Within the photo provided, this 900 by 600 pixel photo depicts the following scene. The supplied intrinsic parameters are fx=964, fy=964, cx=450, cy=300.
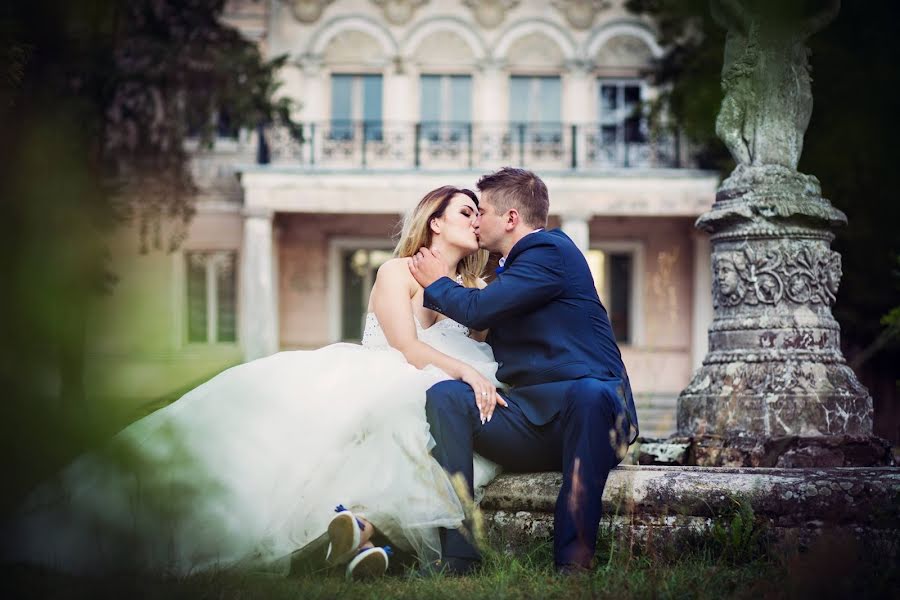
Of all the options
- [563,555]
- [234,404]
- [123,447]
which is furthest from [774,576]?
[123,447]

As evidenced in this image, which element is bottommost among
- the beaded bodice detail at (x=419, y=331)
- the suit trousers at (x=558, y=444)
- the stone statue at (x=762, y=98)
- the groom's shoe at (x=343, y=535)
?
the groom's shoe at (x=343, y=535)

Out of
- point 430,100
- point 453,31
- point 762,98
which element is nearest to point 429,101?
point 430,100

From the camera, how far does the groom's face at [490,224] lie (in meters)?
3.98

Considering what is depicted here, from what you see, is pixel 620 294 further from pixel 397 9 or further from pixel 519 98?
pixel 397 9

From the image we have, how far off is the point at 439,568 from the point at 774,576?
3.51ft

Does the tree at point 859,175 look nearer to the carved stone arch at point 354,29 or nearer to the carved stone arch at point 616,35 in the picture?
the carved stone arch at point 616,35

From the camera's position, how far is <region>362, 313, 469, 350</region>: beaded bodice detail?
4.16 meters

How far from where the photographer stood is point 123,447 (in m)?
0.93

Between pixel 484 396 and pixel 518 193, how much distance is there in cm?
89

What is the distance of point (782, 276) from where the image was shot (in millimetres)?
5445

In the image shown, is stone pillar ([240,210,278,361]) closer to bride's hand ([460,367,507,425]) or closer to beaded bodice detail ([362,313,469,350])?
beaded bodice detail ([362,313,469,350])

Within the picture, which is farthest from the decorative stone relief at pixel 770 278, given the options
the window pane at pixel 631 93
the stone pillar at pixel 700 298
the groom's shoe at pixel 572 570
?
the window pane at pixel 631 93

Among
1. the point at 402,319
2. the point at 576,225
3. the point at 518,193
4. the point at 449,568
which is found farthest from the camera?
the point at 576,225

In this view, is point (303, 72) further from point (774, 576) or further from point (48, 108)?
point (48, 108)
